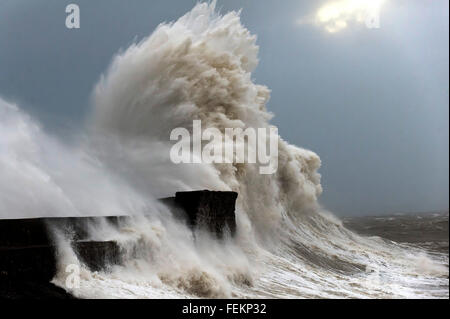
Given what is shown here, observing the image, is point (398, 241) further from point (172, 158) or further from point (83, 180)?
point (83, 180)

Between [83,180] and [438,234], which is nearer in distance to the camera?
[83,180]

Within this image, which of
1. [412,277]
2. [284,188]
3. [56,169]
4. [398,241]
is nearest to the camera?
[56,169]

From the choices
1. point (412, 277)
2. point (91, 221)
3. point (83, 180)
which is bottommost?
point (412, 277)

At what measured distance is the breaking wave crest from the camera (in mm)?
8234

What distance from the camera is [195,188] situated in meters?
11.6

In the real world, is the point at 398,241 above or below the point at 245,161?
below

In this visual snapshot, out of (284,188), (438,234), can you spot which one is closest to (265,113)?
(284,188)

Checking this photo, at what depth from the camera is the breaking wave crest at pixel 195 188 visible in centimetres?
823

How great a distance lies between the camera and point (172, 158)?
12.5 m

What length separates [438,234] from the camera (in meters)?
22.4
